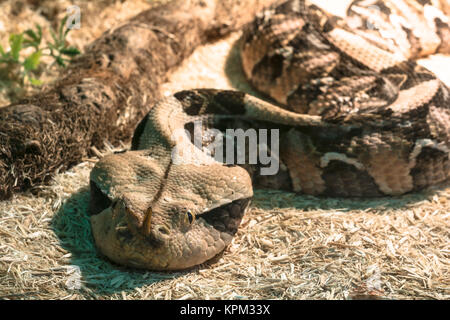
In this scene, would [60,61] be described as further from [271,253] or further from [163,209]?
[271,253]

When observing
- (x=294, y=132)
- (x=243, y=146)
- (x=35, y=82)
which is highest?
(x=294, y=132)

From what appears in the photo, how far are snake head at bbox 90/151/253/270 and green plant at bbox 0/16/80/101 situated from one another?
261cm

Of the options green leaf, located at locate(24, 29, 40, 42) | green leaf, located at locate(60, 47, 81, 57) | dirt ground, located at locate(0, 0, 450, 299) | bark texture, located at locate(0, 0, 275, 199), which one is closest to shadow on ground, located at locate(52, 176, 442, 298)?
dirt ground, located at locate(0, 0, 450, 299)

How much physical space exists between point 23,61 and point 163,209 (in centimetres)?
386

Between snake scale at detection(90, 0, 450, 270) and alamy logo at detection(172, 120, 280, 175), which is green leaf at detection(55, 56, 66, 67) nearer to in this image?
snake scale at detection(90, 0, 450, 270)

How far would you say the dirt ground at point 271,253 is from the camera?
2906 mm

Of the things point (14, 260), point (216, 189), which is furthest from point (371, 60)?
point (14, 260)

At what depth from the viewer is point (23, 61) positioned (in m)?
5.94

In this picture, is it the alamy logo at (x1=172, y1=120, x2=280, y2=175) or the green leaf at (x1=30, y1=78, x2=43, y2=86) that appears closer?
the alamy logo at (x1=172, y1=120, x2=280, y2=175)

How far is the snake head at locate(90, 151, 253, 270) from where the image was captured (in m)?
2.94

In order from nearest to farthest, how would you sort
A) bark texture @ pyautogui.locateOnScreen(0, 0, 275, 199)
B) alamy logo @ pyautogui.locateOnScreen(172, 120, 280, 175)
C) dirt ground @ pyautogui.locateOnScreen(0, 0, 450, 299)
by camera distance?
dirt ground @ pyautogui.locateOnScreen(0, 0, 450, 299) → bark texture @ pyautogui.locateOnScreen(0, 0, 275, 199) → alamy logo @ pyautogui.locateOnScreen(172, 120, 280, 175)

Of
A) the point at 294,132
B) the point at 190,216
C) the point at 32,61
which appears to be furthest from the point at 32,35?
the point at 190,216

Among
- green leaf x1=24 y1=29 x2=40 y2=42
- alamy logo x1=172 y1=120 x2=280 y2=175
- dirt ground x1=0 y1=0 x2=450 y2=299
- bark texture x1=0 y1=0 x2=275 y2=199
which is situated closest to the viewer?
dirt ground x1=0 y1=0 x2=450 y2=299

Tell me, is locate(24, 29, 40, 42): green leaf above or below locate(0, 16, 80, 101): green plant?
above
